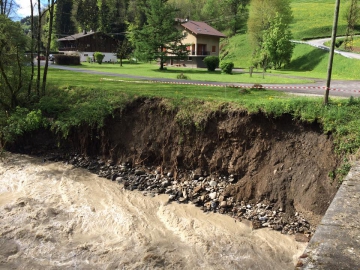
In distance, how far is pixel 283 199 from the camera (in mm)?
10188

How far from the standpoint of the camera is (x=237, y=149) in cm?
1172

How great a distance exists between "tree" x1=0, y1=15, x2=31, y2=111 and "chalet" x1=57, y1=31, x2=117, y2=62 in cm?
4842

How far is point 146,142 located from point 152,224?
13.6 feet

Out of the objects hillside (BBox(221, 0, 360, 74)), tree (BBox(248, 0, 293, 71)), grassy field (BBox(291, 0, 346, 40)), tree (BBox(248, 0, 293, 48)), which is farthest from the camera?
grassy field (BBox(291, 0, 346, 40))

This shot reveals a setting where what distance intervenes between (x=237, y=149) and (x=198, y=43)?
43086mm

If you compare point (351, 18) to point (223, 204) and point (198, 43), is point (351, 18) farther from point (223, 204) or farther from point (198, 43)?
point (223, 204)

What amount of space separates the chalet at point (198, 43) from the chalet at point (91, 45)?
18.6 metres

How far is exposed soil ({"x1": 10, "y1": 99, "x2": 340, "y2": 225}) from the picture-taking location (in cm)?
1002

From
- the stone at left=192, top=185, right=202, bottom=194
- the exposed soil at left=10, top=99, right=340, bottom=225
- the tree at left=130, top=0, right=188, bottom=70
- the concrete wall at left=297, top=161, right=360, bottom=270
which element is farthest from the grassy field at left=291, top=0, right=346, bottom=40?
the concrete wall at left=297, top=161, right=360, bottom=270

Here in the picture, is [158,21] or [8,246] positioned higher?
[158,21]

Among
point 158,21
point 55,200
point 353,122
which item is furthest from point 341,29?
point 55,200

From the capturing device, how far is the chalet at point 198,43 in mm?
51312

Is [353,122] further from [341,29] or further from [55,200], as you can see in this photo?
[341,29]

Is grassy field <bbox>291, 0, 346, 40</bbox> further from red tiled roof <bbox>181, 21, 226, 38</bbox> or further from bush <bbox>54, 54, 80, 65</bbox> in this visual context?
bush <bbox>54, 54, 80, 65</bbox>
